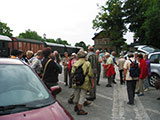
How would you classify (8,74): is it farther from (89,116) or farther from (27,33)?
(27,33)

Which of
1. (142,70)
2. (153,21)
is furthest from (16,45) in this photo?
(142,70)

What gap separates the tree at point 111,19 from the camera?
36688 millimetres

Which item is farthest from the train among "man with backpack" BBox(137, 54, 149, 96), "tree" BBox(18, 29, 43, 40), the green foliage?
"tree" BBox(18, 29, 43, 40)

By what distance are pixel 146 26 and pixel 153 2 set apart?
4.09 meters

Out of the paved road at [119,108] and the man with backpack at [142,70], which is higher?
the man with backpack at [142,70]

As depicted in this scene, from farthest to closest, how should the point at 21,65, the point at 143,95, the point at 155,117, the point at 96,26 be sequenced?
1. the point at 96,26
2. the point at 143,95
3. the point at 155,117
4. the point at 21,65

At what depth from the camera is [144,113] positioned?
507cm

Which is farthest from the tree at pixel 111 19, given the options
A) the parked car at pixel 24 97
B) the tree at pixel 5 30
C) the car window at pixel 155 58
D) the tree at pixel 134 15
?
the tree at pixel 5 30

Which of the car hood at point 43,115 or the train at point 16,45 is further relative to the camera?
the train at point 16,45

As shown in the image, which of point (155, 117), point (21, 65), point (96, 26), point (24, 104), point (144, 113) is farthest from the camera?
point (96, 26)

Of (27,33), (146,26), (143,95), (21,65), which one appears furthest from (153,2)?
(27,33)

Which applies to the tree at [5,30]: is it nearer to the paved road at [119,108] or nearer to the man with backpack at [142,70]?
the paved road at [119,108]

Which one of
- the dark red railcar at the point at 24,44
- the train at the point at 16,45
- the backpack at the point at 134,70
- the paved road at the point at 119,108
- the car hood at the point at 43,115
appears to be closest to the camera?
the car hood at the point at 43,115

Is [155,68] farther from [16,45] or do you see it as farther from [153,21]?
[16,45]
